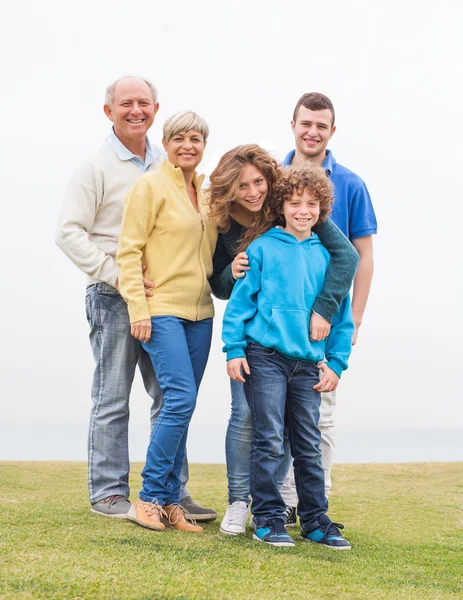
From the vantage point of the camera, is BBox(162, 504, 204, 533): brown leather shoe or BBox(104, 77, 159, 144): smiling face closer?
BBox(162, 504, 204, 533): brown leather shoe

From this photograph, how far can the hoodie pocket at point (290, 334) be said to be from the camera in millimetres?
3195

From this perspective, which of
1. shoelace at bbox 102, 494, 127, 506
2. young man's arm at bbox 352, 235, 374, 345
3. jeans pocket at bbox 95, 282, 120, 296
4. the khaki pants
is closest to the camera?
jeans pocket at bbox 95, 282, 120, 296

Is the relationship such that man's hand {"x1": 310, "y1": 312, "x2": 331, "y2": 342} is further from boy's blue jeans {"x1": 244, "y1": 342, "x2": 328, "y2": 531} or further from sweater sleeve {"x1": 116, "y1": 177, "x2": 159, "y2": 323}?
sweater sleeve {"x1": 116, "y1": 177, "x2": 159, "y2": 323}

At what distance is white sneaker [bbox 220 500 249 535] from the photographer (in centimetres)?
342

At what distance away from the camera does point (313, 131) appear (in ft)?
13.0

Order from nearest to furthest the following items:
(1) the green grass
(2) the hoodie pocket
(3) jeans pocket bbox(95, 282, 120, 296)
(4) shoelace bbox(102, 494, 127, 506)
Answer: (1) the green grass < (2) the hoodie pocket < (3) jeans pocket bbox(95, 282, 120, 296) < (4) shoelace bbox(102, 494, 127, 506)

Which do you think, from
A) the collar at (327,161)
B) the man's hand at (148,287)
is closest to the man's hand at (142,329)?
the man's hand at (148,287)

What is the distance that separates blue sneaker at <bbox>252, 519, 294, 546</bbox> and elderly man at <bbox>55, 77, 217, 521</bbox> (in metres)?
0.59

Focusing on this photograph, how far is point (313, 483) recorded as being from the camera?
11.1ft

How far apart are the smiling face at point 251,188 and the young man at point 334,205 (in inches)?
27.1

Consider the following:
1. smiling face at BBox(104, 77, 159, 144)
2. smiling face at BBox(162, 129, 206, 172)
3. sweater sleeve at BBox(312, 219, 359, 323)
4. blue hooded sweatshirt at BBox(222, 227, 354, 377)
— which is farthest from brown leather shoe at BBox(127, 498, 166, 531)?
smiling face at BBox(104, 77, 159, 144)

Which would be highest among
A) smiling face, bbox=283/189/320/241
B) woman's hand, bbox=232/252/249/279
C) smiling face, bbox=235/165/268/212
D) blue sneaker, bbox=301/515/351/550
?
smiling face, bbox=235/165/268/212

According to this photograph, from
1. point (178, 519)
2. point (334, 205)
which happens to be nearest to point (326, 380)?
point (178, 519)

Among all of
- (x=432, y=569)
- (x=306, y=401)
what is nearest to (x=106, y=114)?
(x=306, y=401)
